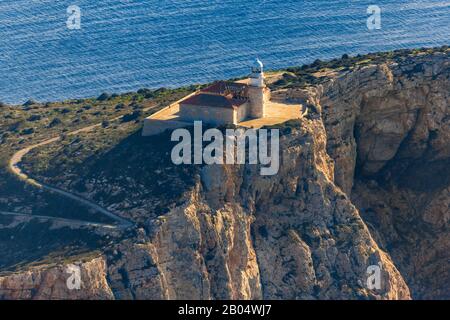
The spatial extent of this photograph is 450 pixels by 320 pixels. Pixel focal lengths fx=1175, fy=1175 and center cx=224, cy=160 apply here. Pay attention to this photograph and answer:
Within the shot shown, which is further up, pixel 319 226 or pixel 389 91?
pixel 389 91

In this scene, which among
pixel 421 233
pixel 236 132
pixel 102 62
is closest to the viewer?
pixel 236 132

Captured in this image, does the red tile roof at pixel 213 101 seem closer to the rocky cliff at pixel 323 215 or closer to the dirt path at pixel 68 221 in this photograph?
the rocky cliff at pixel 323 215

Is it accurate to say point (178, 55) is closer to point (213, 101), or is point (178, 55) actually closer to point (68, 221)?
point (213, 101)

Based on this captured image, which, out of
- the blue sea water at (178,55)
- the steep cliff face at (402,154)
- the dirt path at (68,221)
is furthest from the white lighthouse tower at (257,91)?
the blue sea water at (178,55)

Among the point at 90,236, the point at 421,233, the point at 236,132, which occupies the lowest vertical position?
the point at 421,233
